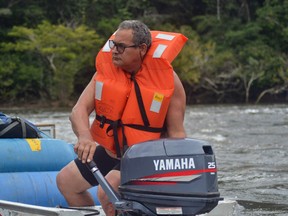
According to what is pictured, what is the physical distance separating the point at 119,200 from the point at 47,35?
33.3 meters

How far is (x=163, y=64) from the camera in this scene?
4.15 meters

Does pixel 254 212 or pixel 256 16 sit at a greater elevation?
pixel 254 212

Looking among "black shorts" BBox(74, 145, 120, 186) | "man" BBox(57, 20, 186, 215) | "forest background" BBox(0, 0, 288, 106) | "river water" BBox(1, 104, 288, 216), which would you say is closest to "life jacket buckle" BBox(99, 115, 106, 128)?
"man" BBox(57, 20, 186, 215)

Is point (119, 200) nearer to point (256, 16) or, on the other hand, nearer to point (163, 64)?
point (163, 64)

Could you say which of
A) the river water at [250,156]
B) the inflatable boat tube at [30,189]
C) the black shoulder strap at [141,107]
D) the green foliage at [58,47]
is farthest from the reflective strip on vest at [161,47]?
the green foliage at [58,47]

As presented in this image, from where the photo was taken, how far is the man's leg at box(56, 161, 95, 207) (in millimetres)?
4148

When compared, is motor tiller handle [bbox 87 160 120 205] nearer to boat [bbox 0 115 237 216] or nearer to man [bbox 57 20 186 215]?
man [bbox 57 20 186 215]

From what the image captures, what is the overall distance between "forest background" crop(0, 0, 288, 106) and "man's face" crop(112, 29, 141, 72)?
32.0 metres

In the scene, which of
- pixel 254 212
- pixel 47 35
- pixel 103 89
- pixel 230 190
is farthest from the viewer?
pixel 47 35

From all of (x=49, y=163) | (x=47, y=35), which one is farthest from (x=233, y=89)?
(x=49, y=163)

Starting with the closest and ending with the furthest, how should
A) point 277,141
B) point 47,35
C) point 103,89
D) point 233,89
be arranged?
point 103,89 → point 277,141 → point 47,35 → point 233,89

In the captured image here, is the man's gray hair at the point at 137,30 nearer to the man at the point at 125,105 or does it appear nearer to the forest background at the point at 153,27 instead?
the man at the point at 125,105

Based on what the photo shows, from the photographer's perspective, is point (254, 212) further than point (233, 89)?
No

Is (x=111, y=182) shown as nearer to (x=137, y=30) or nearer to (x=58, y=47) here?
(x=137, y=30)
